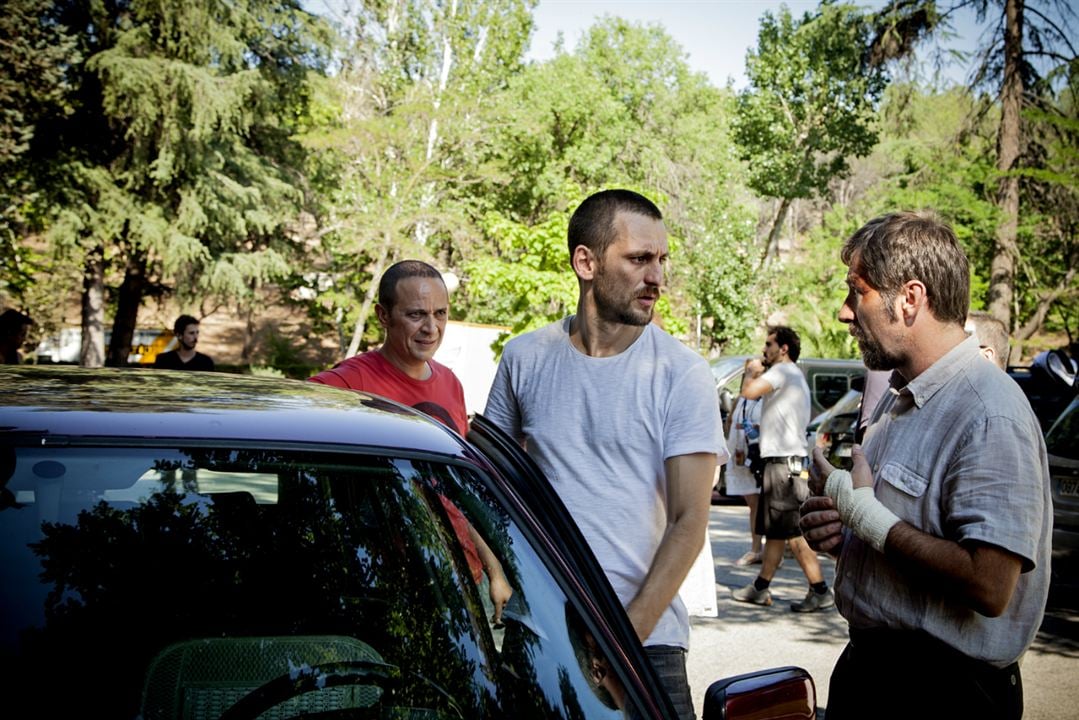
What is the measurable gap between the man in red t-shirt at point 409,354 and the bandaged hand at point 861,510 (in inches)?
74.7

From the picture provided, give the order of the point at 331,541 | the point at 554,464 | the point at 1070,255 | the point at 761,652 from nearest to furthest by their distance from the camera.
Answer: the point at 331,541 → the point at 554,464 → the point at 761,652 → the point at 1070,255

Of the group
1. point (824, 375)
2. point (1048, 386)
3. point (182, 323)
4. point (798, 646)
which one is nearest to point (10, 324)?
point (182, 323)

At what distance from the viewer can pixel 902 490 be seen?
2.45 m

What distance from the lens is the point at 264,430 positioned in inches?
76.6

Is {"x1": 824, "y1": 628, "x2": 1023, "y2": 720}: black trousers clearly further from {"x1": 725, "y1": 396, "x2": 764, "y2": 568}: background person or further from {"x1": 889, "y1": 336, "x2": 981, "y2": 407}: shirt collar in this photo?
{"x1": 725, "y1": 396, "x2": 764, "y2": 568}: background person

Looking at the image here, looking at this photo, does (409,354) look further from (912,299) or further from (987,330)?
(987,330)

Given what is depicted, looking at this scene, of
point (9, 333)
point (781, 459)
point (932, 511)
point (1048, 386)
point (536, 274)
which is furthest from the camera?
point (536, 274)

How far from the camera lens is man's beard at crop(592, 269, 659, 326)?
3.03 meters

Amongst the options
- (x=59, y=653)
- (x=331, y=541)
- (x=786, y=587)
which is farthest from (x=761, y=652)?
(x=59, y=653)

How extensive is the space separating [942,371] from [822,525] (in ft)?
1.52

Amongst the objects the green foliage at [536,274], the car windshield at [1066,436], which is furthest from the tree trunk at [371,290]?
the car windshield at [1066,436]

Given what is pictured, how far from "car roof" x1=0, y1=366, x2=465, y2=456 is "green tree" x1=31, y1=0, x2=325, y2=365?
26.3 m

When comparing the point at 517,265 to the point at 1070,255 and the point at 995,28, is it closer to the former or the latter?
the point at 995,28

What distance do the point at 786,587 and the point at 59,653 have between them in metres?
7.41
